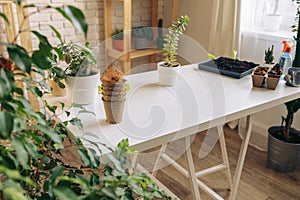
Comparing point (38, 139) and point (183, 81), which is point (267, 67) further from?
point (38, 139)

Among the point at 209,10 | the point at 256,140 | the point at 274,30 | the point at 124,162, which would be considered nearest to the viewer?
the point at 124,162

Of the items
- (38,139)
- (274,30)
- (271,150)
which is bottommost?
(271,150)

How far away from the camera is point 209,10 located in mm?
2957

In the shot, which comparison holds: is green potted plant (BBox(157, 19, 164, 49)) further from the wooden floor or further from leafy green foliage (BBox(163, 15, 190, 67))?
leafy green foliage (BBox(163, 15, 190, 67))

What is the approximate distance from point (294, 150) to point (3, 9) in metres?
2.35

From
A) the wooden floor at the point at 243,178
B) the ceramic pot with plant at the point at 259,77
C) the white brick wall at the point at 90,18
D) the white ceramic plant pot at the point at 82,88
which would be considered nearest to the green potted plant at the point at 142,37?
the white brick wall at the point at 90,18

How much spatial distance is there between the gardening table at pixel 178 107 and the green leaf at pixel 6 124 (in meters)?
0.42

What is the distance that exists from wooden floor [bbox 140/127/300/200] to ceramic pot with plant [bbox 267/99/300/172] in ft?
0.22

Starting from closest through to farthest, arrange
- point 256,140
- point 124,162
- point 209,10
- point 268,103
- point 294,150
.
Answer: point 124,162, point 268,103, point 294,150, point 256,140, point 209,10

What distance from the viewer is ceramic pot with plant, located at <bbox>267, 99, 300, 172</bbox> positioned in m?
2.19

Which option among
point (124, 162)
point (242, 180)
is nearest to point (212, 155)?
point (242, 180)

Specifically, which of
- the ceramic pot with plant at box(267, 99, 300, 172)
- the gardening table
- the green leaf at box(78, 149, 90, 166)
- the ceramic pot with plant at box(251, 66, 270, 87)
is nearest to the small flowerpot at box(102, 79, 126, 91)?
the gardening table

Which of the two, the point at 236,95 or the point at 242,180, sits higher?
the point at 236,95

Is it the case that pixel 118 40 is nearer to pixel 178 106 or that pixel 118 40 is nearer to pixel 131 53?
pixel 131 53
